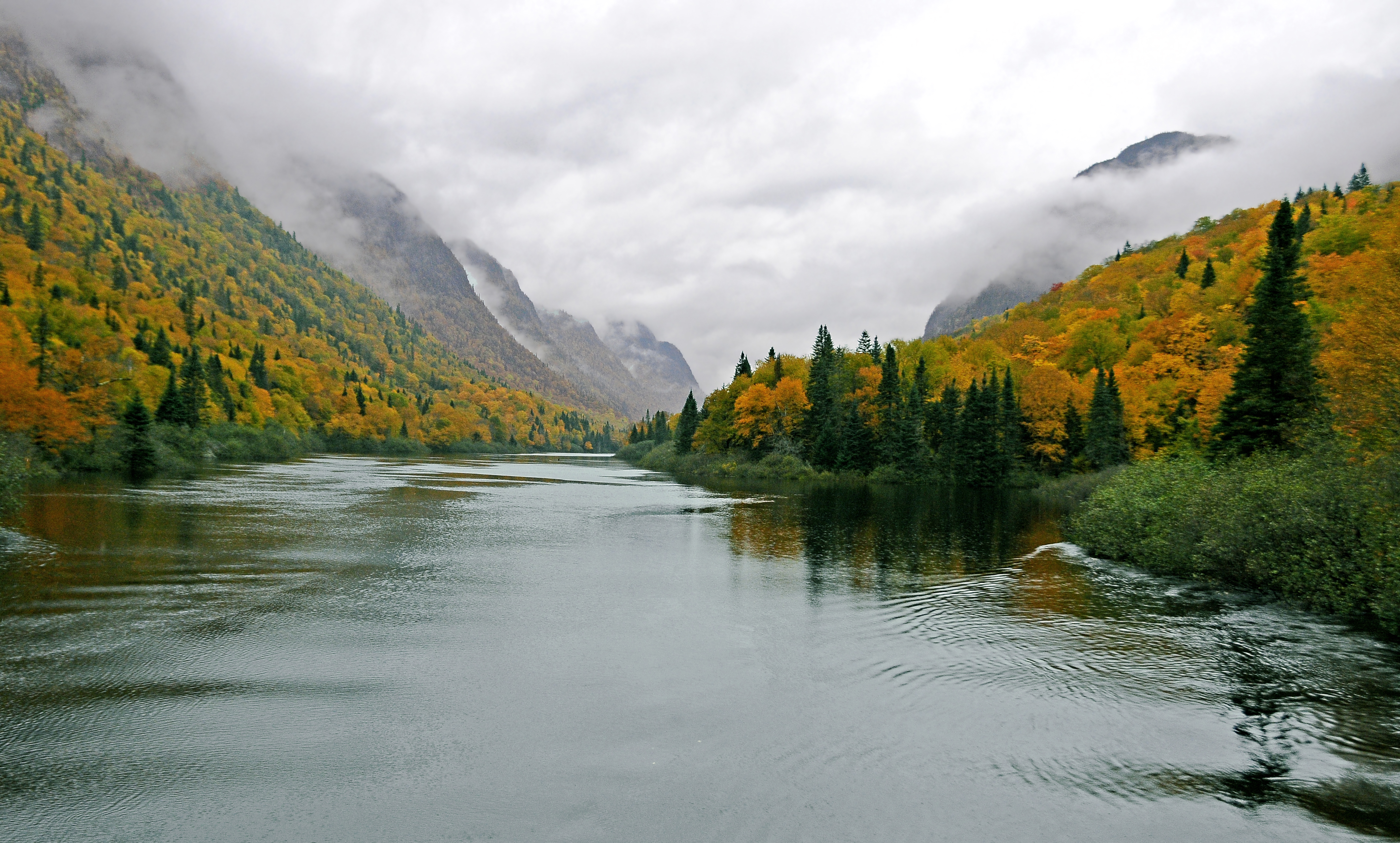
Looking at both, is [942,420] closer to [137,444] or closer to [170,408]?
[137,444]

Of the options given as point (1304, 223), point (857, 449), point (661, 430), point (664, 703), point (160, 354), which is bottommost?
point (664, 703)

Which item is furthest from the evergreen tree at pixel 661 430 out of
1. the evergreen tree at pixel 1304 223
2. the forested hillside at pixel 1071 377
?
the evergreen tree at pixel 1304 223

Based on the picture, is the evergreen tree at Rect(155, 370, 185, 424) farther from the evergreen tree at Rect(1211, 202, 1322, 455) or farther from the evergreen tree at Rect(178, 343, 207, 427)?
the evergreen tree at Rect(1211, 202, 1322, 455)

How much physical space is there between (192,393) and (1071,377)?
115498 millimetres

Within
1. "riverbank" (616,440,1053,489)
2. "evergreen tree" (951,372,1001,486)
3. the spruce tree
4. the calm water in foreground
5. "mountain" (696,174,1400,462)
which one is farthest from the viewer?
the spruce tree

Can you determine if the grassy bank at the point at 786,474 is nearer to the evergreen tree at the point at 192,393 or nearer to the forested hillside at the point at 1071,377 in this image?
the forested hillside at the point at 1071,377

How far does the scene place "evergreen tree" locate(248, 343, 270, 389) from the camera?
145m

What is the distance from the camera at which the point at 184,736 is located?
10.4m

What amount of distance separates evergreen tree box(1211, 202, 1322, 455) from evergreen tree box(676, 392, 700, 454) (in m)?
91.3

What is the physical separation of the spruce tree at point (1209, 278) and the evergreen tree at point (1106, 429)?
1052 inches

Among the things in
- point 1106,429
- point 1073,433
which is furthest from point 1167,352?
point 1106,429

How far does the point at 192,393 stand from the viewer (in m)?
96.4

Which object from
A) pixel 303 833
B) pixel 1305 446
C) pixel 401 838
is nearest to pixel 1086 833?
pixel 401 838

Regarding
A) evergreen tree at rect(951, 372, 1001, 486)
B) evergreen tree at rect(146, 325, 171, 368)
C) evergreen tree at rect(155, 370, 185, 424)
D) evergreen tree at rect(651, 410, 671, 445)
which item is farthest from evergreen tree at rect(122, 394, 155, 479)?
evergreen tree at rect(651, 410, 671, 445)
